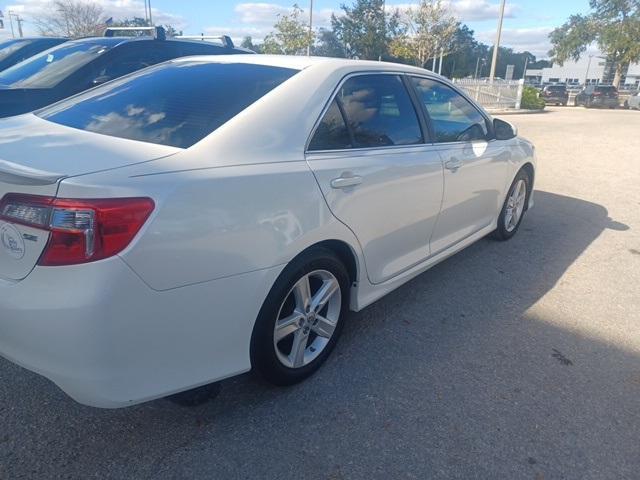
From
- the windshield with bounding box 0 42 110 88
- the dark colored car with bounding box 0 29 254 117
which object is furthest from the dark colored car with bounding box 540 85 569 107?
the windshield with bounding box 0 42 110 88

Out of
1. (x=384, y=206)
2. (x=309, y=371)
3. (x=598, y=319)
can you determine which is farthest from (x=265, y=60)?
(x=598, y=319)

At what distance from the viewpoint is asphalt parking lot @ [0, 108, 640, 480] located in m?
2.13

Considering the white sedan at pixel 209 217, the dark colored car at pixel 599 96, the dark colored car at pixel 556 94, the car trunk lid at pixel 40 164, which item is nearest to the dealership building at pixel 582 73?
the dark colored car at pixel 599 96

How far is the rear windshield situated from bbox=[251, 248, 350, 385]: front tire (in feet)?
2.54

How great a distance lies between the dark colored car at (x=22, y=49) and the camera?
9.19m

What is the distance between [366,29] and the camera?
49.7 metres

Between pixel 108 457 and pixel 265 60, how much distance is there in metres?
2.20

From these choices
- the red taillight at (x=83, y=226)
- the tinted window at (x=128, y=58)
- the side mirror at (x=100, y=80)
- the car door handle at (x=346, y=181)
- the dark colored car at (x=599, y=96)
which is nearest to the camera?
the red taillight at (x=83, y=226)

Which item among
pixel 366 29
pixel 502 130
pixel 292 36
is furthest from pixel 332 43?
pixel 502 130

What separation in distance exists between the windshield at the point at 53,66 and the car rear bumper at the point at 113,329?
15.5 feet

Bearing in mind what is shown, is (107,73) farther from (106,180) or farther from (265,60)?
(106,180)

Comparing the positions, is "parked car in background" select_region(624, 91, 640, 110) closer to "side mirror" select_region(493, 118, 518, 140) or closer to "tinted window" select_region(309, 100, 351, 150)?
"side mirror" select_region(493, 118, 518, 140)

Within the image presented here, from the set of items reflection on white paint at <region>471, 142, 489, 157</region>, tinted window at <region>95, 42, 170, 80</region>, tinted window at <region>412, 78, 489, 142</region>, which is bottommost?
reflection on white paint at <region>471, 142, 489, 157</region>

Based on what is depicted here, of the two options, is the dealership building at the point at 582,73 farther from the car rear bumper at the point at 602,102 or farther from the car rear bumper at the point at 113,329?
the car rear bumper at the point at 113,329
